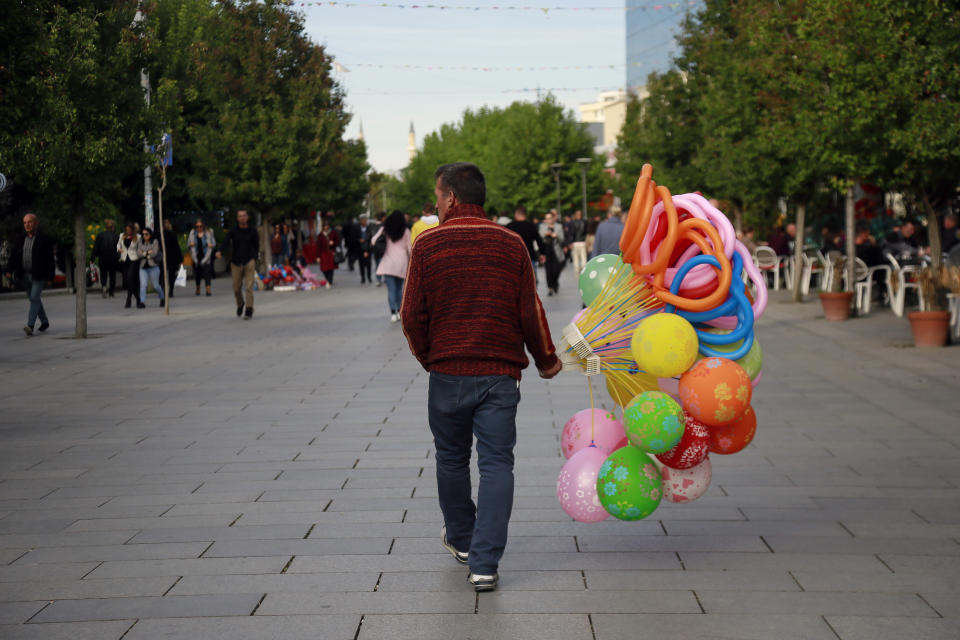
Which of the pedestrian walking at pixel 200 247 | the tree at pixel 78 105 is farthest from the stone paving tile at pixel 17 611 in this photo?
the pedestrian walking at pixel 200 247

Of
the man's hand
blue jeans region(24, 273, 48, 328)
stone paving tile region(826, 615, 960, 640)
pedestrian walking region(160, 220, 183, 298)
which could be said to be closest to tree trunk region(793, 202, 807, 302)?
pedestrian walking region(160, 220, 183, 298)

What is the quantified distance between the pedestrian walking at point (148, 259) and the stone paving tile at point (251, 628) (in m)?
21.0

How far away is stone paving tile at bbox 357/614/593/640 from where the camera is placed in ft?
14.3

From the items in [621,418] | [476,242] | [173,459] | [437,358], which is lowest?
[173,459]

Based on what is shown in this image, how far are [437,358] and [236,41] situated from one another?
34.0m

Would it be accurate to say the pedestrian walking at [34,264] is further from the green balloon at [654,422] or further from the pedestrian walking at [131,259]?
the green balloon at [654,422]

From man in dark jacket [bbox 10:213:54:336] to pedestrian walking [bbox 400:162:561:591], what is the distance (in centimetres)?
1476

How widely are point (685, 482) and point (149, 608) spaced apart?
2348 millimetres

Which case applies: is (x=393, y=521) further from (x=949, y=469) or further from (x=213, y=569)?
(x=949, y=469)

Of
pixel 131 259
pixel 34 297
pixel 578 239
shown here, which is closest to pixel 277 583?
pixel 34 297

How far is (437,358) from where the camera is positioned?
4910 millimetres

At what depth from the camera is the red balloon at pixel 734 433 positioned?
5.43 m

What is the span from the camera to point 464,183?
500 centimetres

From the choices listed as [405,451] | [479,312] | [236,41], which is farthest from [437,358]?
[236,41]
